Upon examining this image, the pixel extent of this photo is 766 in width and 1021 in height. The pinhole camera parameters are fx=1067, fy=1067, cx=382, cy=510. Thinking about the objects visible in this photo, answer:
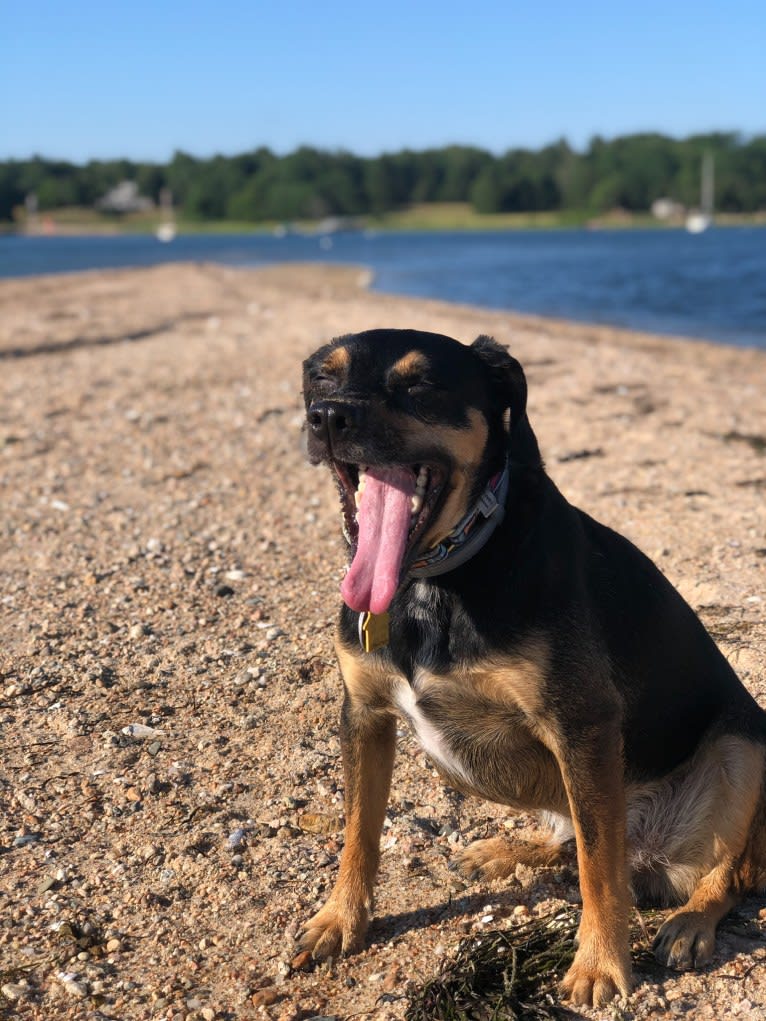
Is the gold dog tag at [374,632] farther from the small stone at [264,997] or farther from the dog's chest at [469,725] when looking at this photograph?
the small stone at [264,997]

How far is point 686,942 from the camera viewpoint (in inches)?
134

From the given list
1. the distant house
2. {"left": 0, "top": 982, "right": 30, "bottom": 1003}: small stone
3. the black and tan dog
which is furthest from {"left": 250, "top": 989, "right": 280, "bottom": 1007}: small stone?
the distant house

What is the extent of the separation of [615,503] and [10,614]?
432cm

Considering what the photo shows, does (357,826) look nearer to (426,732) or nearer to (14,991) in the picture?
(426,732)

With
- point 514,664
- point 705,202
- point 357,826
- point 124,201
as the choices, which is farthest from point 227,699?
point 124,201

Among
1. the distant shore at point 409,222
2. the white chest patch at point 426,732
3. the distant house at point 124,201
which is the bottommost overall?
the white chest patch at point 426,732

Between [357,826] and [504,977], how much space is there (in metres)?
0.70

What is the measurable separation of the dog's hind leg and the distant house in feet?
600

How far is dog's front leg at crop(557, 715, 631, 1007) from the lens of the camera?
3223 millimetres

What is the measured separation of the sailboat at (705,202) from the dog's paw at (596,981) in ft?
445

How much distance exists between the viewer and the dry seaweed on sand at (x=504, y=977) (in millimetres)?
3199

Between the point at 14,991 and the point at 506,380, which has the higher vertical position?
the point at 506,380

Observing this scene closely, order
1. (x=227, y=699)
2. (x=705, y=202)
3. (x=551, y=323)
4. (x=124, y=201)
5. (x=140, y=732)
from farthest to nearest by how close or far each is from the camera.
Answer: (x=124, y=201) < (x=705, y=202) < (x=551, y=323) < (x=227, y=699) < (x=140, y=732)

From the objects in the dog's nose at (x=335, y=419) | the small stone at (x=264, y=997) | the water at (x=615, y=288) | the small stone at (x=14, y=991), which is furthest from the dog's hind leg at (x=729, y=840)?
the water at (x=615, y=288)
